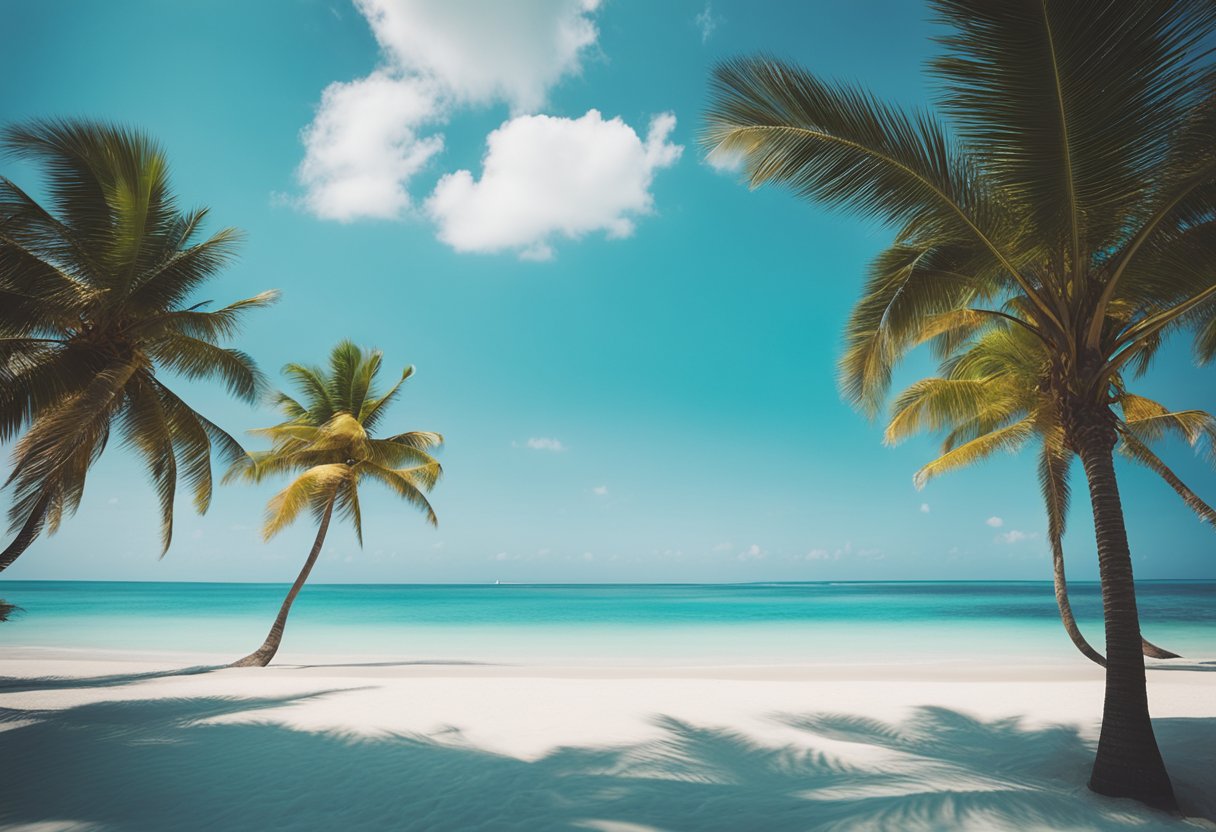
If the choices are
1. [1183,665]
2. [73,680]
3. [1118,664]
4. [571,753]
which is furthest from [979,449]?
[73,680]

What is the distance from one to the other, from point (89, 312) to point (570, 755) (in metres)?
8.70

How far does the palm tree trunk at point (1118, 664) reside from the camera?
181 inches

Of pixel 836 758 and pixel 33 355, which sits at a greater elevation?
pixel 33 355

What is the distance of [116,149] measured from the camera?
8258 millimetres

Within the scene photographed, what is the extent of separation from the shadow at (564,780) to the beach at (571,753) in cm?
3

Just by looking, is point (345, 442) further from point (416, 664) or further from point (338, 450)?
point (416, 664)

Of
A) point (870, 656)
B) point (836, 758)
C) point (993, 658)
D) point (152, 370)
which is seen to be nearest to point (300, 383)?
point (152, 370)

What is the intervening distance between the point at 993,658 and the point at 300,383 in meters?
19.2

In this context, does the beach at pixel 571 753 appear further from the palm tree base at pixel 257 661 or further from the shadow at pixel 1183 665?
the palm tree base at pixel 257 661

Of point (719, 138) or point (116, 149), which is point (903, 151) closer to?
point (719, 138)

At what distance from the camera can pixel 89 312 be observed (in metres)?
8.41

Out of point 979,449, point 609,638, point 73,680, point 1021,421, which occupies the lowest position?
point 609,638

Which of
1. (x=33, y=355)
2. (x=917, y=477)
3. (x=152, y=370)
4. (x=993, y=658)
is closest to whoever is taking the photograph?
(x=33, y=355)

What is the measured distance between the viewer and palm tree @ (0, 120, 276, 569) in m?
7.44
